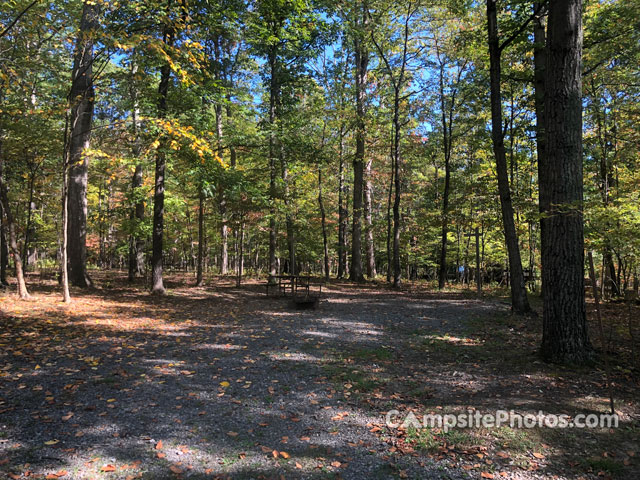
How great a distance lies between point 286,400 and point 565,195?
4810 millimetres

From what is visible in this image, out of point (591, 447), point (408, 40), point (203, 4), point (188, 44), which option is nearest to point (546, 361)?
point (591, 447)

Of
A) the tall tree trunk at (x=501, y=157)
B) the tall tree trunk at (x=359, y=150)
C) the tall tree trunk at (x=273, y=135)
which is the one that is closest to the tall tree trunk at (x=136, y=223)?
the tall tree trunk at (x=273, y=135)

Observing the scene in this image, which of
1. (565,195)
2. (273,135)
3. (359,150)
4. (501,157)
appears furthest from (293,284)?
(359,150)

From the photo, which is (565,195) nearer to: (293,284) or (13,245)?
(293,284)

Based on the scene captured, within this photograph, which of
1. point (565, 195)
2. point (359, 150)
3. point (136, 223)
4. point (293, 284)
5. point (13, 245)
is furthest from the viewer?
point (359, 150)

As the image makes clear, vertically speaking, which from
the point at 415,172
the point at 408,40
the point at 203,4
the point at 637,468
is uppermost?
the point at 408,40

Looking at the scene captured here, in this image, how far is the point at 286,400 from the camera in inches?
154

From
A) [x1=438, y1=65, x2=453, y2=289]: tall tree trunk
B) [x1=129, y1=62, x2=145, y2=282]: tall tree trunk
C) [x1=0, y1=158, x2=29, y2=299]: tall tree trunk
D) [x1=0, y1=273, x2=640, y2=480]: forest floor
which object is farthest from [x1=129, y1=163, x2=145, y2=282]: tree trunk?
[x1=438, y1=65, x2=453, y2=289]: tall tree trunk

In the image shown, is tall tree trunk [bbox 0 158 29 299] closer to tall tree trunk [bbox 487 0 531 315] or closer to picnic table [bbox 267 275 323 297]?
picnic table [bbox 267 275 323 297]

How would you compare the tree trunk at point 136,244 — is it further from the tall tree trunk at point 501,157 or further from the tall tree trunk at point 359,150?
the tall tree trunk at point 501,157

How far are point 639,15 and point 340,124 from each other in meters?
12.4

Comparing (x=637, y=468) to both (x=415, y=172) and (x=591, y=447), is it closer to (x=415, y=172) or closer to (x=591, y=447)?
(x=591, y=447)

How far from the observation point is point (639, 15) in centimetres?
870

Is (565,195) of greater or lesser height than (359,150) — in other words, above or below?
below
